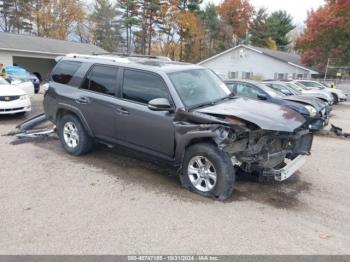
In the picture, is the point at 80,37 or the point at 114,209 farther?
the point at 80,37

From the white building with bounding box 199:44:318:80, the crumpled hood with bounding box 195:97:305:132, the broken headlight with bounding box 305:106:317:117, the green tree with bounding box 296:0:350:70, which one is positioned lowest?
the broken headlight with bounding box 305:106:317:117

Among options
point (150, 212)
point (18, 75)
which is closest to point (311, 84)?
point (18, 75)

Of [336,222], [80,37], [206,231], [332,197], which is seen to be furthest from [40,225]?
[80,37]

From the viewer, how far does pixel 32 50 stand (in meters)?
24.6

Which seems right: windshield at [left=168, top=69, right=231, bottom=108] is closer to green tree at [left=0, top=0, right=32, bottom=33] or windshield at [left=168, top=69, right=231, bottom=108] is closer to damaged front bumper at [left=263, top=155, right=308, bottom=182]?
damaged front bumper at [left=263, top=155, right=308, bottom=182]

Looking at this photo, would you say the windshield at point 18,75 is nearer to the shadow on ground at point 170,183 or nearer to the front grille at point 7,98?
the front grille at point 7,98

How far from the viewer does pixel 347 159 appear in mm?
7027

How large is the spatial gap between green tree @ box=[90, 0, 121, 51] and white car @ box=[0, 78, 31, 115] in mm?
42702

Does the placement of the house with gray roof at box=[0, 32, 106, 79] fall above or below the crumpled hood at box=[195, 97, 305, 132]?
above

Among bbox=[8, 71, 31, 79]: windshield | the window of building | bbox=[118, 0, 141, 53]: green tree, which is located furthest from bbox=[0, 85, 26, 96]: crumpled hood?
bbox=[118, 0, 141, 53]: green tree

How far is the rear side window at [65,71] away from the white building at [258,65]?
81.0ft

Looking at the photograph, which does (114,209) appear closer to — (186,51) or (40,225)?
(40,225)

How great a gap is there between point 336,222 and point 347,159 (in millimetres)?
3519

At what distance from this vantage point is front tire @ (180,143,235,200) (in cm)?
436
